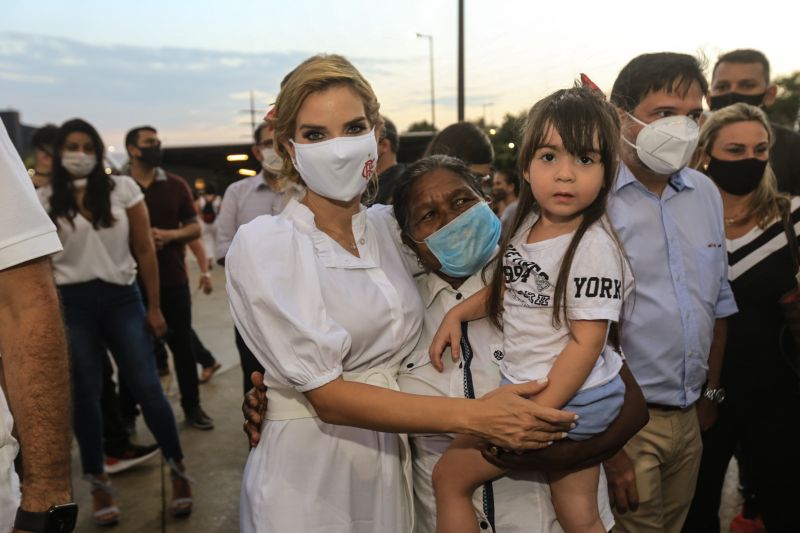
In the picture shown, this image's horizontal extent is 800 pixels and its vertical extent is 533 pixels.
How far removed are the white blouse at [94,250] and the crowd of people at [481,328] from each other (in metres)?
1.95

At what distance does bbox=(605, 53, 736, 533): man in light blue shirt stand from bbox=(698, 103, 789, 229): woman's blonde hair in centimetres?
58

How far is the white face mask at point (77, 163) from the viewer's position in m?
3.77

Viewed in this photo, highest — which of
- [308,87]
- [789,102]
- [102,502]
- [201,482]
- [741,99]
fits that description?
[789,102]

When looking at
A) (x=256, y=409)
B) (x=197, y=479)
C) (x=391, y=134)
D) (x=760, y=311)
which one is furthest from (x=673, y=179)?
(x=197, y=479)

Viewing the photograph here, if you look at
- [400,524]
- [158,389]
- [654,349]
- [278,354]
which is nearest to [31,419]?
[278,354]

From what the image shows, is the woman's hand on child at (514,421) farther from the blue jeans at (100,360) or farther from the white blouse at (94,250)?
the white blouse at (94,250)

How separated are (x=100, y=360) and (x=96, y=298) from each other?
0.38 m

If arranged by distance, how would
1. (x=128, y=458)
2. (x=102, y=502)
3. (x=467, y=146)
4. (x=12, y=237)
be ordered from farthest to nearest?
1. (x=128, y=458)
2. (x=102, y=502)
3. (x=467, y=146)
4. (x=12, y=237)

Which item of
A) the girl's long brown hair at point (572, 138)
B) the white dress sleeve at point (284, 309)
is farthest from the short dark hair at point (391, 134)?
the white dress sleeve at point (284, 309)

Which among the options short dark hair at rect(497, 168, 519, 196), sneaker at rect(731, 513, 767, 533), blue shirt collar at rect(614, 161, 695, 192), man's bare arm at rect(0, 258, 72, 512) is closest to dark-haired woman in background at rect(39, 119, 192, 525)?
man's bare arm at rect(0, 258, 72, 512)

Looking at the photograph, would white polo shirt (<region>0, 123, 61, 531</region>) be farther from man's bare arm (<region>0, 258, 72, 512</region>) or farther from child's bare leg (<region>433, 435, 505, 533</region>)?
child's bare leg (<region>433, 435, 505, 533</region>)

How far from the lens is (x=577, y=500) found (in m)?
1.80

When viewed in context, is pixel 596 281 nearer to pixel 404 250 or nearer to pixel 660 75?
pixel 404 250

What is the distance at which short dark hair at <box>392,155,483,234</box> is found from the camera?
6.97 ft
